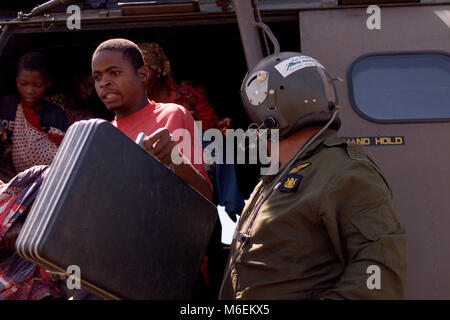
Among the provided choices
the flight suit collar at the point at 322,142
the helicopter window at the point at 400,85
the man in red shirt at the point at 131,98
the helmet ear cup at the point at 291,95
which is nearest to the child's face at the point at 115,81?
the man in red shirt at the point at 131,98

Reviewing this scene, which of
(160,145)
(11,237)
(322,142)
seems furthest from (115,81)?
(322,142)

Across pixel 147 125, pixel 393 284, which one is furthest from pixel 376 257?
pixel 147 125

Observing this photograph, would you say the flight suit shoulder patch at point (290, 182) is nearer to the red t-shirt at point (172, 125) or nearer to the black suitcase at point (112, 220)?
the black suitcase at point (112, 220)

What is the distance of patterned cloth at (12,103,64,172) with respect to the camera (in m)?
3.74

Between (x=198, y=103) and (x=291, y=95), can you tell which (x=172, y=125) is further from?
(x=198, y=103)

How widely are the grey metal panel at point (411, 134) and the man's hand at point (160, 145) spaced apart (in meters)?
1.45

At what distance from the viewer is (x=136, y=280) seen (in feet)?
6.57

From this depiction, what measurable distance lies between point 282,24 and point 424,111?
4.02ft

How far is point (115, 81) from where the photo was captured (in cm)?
283

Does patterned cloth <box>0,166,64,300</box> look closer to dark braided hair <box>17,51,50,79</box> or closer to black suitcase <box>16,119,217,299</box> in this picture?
black suitcase <box>16,119,217,299</box>

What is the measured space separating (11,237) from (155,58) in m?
1.97

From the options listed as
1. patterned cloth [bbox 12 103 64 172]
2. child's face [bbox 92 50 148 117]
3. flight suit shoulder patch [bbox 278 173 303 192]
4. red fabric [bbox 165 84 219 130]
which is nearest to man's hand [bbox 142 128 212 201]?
flight suit shoulder patch [bbox 278 173 303 192]

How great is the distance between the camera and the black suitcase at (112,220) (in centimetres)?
185

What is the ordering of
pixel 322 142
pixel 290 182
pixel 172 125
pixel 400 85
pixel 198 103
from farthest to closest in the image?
pixel 198 103 < pixel 400 85 < pixel 172 125 < pixel 322 142 < pixel 290 182
